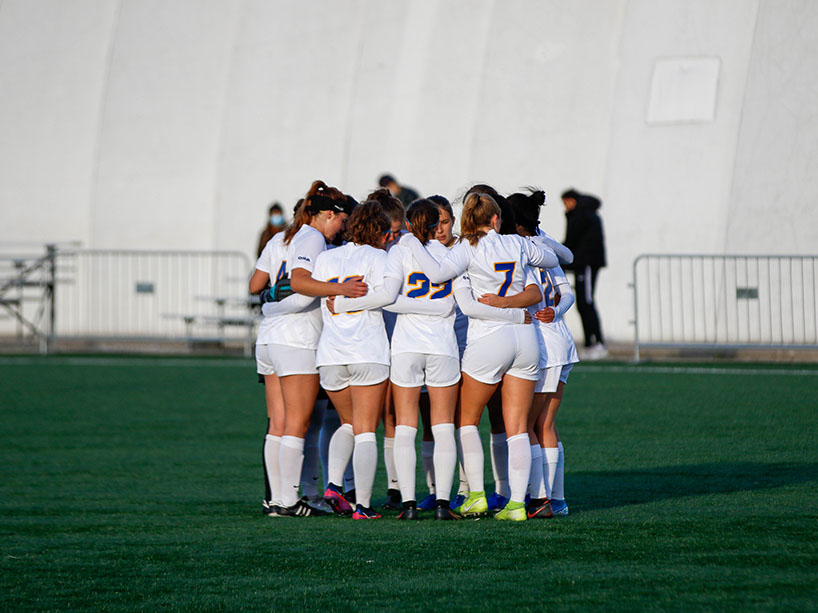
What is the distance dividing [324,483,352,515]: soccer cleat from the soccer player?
2.63 feet

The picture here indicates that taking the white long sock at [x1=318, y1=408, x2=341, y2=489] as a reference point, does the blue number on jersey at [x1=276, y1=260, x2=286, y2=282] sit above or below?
above

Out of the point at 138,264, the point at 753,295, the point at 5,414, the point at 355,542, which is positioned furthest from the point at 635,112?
the point at 355,542

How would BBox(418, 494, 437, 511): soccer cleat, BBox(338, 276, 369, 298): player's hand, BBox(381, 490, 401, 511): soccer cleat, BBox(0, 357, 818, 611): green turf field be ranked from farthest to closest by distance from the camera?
BBox(381, 490, 401, 511): soccer cleat
BBox(418, 494, 437, 511): soccer cleat
BBox(338, 276, 369, 298): player's hand
BBox(0, 357, 818, 611): green turf field

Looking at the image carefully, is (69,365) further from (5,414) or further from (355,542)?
(355,542)

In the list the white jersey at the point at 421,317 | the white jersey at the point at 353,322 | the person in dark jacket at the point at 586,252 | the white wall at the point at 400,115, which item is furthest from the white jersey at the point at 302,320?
the white wall at the point at 400,115

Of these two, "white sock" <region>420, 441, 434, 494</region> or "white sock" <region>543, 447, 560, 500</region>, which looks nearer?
"white sock" <region>543, 447, 560, 500</region>

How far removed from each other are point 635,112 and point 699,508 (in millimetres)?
13591

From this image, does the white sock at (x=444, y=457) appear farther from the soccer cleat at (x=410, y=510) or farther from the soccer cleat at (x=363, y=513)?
the soccer cleat at (x=363, y=513)

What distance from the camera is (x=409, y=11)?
2222 cm

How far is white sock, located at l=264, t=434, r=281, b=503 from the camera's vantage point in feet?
24.6

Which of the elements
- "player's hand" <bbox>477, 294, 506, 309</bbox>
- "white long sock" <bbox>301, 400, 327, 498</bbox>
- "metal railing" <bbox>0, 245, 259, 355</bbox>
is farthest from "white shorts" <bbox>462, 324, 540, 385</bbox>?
"metal railing" <bbox>0, 245, 259, 355</bbox>

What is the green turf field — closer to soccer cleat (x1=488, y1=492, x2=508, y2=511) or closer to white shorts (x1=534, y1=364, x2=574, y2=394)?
soccer cleat (x1=488, y1=492, x2=508, y2=511)

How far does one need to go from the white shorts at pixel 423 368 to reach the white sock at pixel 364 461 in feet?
1.23

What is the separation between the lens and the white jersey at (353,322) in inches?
276
